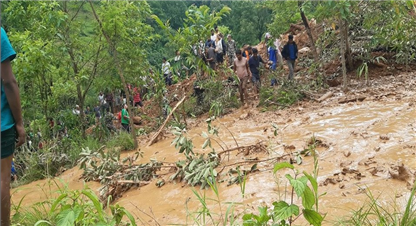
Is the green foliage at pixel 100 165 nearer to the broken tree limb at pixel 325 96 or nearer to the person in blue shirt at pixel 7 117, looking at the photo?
the person in blue shirt at pixel 7 117

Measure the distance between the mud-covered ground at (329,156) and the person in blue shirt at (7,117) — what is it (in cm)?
162

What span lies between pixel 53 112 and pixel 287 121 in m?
5.06

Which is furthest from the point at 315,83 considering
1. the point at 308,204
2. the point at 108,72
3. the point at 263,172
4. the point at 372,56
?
the point at 308,204

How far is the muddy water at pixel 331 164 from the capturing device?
117 inches

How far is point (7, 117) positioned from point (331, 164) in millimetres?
3073

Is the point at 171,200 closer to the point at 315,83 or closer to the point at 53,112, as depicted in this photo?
the point at 53,112

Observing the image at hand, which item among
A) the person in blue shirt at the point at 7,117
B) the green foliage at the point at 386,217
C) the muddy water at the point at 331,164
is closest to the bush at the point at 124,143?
the muddy water at the point at 331,164

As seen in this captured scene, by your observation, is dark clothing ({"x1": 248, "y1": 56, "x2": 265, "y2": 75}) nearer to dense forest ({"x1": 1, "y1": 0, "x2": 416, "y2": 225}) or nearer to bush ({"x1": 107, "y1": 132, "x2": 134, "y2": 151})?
dense forest ({"x1": 1, "y1": 0, "x2": 416, "y2": 225})

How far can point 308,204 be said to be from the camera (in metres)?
1.94

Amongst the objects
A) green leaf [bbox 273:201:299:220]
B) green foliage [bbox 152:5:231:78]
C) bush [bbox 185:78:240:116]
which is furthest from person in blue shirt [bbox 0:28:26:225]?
bush [bbox 185:78:240:116]

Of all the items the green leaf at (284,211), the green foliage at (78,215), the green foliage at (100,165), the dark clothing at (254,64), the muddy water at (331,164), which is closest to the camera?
the green leaf at (284,211)

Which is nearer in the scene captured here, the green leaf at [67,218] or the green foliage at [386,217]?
the green leaf at [67,218]

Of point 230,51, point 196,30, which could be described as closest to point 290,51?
point 196,30

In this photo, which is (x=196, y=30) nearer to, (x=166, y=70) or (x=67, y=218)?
(x=166, y=70)
